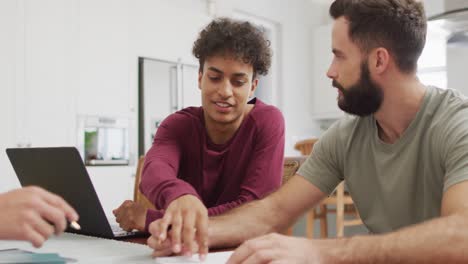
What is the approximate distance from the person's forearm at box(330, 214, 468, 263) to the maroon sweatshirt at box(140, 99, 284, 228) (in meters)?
0.56

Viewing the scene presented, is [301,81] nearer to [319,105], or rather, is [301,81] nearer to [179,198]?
[319,105]

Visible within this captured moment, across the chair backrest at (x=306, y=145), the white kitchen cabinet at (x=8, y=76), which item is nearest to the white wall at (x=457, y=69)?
the chair backrest at (x=306, y=145)

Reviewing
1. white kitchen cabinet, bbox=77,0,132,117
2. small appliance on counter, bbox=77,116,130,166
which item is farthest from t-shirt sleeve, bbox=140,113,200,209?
white kitchen cabinet, bbox=77,0,132,117

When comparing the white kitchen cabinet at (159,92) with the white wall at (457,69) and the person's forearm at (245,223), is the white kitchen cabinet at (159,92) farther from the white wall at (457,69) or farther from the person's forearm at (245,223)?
the person's forearm at (245,223)

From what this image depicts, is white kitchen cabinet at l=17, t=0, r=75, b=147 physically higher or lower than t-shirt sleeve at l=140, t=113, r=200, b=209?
higher

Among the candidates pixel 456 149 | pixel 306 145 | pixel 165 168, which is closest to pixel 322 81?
pixel 306 145

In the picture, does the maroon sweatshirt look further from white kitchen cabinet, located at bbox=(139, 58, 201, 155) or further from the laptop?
white kitchen cabinet, located at bbox=(139, 58, 201, 155)

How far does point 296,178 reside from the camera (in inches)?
53.6

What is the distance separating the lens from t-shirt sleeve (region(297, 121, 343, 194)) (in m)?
1.34

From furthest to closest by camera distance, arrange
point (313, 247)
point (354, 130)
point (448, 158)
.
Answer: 1. point (354, 130)
2. point (448, 158)
3. point (313, 247)

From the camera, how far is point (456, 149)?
3.35 ft

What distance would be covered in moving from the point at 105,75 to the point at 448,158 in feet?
10.8

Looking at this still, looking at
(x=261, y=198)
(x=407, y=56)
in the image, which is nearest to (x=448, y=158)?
(x=407, y=56)

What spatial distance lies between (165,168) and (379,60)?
1.92 ft
